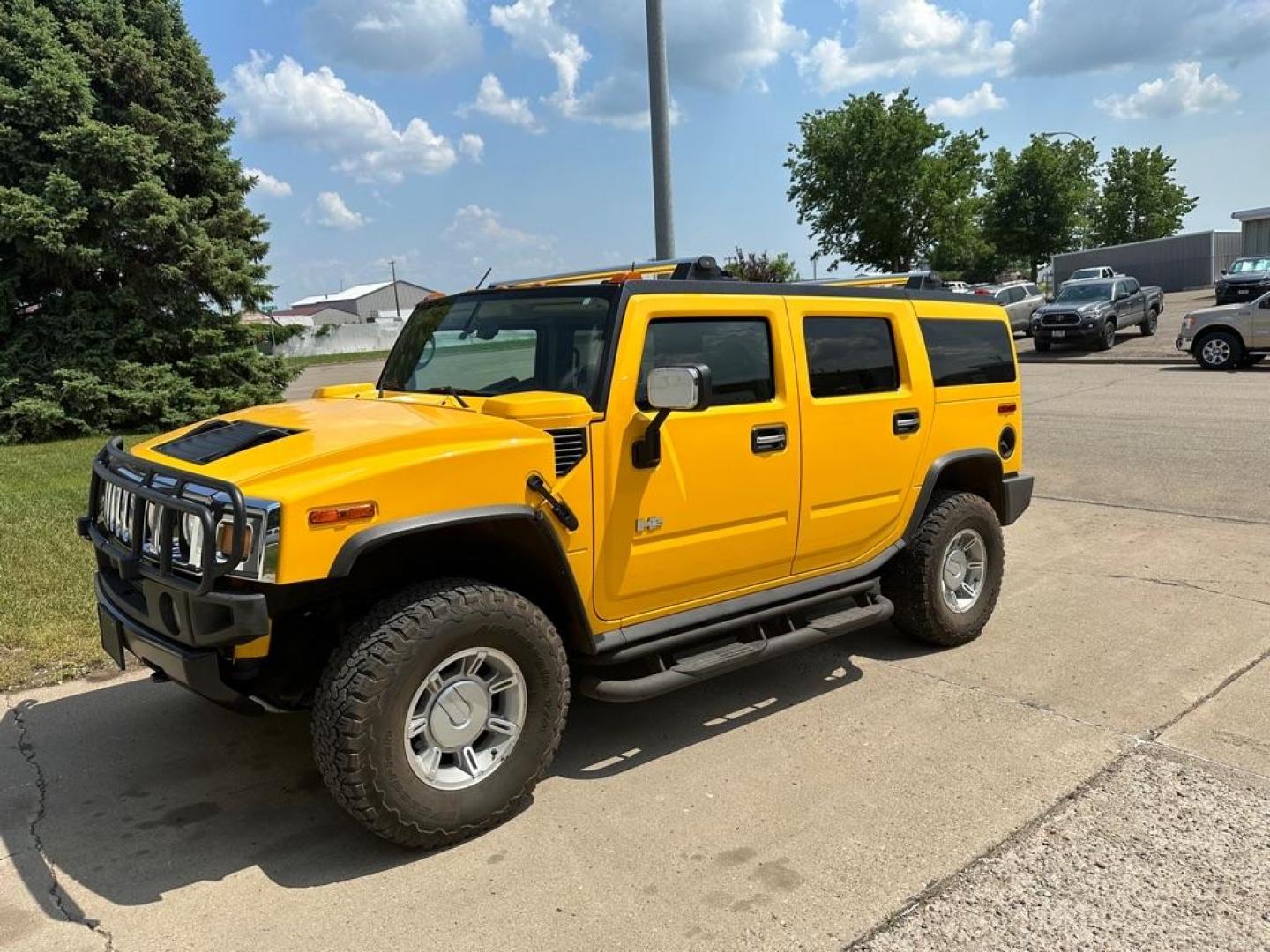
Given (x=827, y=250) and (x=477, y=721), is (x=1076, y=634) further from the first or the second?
(x=827, y=250)

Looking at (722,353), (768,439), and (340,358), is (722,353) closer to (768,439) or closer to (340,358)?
(768,439)

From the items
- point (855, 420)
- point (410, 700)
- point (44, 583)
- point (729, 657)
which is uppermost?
point (855, 420)

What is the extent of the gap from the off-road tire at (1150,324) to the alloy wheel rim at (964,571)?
78.9 feet

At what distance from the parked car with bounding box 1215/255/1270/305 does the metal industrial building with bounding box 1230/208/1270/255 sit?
1939cm

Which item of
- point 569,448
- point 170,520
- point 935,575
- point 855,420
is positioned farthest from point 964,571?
point 170,520

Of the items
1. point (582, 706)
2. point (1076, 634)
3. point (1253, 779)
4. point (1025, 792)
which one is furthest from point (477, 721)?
point (1076, 634)

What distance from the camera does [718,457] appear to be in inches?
151

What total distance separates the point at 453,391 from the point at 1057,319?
75.9ft

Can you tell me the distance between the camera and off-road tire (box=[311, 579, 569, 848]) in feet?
9.91

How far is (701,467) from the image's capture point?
12.4ft

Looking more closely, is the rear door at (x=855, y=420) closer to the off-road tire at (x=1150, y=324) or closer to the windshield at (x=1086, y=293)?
the windshield at (x=1086, y=293)

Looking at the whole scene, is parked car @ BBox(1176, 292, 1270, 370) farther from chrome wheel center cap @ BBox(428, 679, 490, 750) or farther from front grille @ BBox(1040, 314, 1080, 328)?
chrome wheel center cap @ BBox(428, 679, 490, 750)

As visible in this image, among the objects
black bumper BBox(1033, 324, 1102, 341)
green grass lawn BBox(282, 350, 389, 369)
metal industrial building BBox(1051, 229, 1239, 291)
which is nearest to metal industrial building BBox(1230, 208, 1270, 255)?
metal industrial building BBox(1051, 229, 1239, 291)

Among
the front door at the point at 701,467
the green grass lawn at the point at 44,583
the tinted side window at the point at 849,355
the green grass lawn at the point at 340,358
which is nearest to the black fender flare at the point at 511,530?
the front door at the point at 701,467
